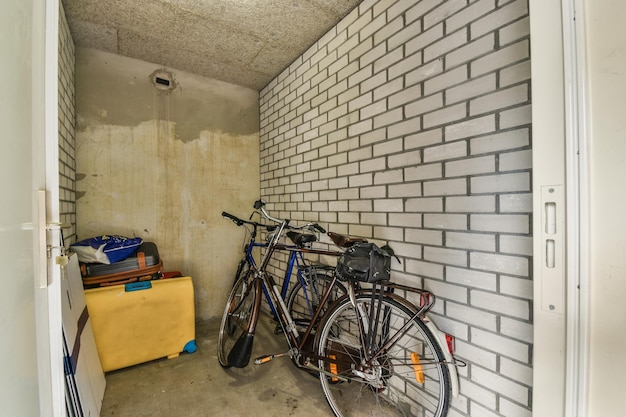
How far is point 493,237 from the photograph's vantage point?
125 centimetres

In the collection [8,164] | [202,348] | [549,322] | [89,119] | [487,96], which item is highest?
[89,119]

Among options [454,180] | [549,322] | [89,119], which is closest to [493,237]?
[454,180]

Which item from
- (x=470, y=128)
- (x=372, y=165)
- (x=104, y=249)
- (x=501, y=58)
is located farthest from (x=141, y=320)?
(x=501, y=58)

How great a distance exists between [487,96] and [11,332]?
5.69 ft

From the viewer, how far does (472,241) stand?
1329 mm

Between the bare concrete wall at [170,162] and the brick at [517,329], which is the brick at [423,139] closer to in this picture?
the brick at [517,329]

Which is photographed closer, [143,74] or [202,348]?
[202,348]

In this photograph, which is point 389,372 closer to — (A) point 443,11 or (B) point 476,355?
(B) point 476,355

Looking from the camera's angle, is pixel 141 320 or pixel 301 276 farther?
pixel 301 276

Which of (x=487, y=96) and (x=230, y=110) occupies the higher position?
(x=230, y=110)

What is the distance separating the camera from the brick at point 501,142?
1146 mm

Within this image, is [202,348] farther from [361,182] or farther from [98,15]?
[98,15]

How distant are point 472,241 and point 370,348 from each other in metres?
0.79

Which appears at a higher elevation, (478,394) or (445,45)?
(445,45)
